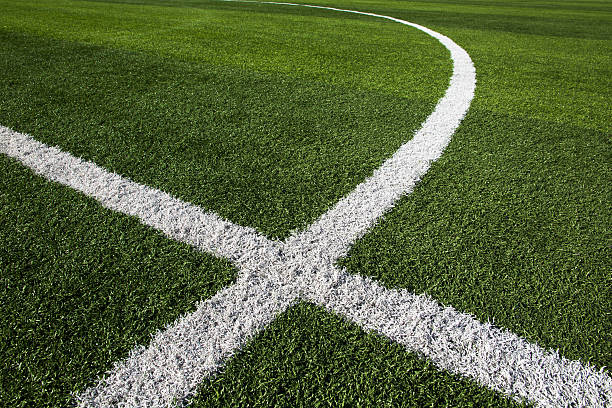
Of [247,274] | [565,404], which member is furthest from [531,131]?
[247,274]

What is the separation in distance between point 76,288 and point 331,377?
0.88 metres

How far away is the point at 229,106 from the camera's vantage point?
2.75 meters

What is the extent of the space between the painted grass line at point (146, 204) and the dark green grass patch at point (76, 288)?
6 cm

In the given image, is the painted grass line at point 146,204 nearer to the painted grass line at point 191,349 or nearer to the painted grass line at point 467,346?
the painted grass line at point 191,349

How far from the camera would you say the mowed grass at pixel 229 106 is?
1.90 meters

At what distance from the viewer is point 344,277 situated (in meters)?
1.38

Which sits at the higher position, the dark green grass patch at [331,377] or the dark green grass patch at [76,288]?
the dark green grass patch at [76,288]

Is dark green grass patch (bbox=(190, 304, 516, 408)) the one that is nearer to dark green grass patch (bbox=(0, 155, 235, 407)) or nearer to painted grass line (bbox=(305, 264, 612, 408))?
painted grass line (bbox=(305, 264, 612, 408))

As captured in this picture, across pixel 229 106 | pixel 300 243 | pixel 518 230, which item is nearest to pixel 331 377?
pixel 300 243

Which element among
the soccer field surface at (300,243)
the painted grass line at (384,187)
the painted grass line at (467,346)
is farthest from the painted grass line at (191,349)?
the painted grass line at (384,187)

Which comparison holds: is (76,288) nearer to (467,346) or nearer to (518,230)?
(467,346)

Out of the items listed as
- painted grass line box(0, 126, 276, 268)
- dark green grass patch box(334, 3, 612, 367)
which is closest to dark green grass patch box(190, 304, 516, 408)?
dark green grass patch box(334, 3, 612, 367)

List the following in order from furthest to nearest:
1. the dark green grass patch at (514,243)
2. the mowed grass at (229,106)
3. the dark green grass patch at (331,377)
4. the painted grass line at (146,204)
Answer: the mowed grass at (229,106), the painted grass line at (146,204), the dark green grass patch at (514,243), the dark green grass patch at (331,377)

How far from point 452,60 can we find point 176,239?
154 inches
